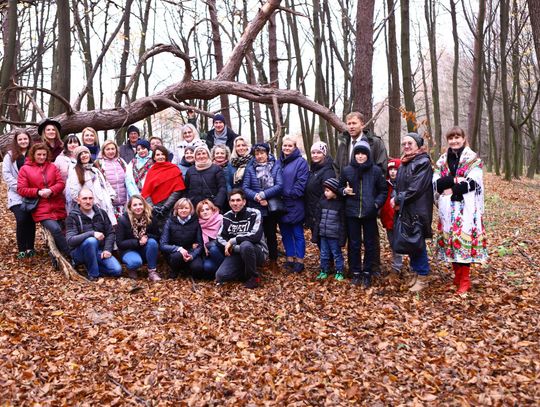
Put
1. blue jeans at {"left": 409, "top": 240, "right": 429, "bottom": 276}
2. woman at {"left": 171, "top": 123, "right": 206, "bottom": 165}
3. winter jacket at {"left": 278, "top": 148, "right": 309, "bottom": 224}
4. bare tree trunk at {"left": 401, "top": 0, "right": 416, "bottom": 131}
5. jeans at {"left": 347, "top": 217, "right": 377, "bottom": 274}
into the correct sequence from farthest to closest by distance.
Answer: bare tree trunk at {"left": 401, "top": 0, "right": 416, "bottom": 131} < woman at {"left": 171, "top": 123, "right": 206, "bottom": 165} < winter jacket at {"left": 278, "top": 148, "right": 309, "bottom": 224} < jeans at {"left": 347, "top": 217, "right": 377, "bottom": 274} < blue jeans at {"left": 409, "top": 240, "right": 429, "bottom": 276}

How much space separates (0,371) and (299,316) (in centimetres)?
281

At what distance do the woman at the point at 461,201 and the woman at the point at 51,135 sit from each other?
5.20 meters

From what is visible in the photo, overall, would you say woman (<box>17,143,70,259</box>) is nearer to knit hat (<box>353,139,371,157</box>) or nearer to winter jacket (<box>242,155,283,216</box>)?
winter jacket (<box>242,155,283,216</box>)

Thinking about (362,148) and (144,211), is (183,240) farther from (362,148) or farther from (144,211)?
(362,148)

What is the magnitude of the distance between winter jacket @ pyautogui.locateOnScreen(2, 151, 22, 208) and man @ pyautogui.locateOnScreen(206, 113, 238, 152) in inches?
109

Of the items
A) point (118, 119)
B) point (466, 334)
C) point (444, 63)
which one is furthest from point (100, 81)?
Answer: point (444, 63)

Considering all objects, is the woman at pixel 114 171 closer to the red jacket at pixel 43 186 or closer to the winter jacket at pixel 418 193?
the red jacket at pixel 43 186

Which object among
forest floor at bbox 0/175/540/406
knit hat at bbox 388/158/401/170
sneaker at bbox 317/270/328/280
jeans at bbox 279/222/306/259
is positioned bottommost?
forest floor at bbox 0/175/540/406

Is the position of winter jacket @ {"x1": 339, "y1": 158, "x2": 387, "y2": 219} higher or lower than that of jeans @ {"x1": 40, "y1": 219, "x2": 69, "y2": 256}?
higher

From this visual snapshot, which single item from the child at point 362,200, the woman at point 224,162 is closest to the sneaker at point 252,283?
the child at point 362,200

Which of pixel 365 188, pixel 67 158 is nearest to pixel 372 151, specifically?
pixel 365 188

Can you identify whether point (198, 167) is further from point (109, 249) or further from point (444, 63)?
point (444, 63)

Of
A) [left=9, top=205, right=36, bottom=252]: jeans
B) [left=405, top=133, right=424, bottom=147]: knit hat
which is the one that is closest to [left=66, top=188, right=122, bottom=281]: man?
[left=9, top=205, right=36, bottom=252]: jeans

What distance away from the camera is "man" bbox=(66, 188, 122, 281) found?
577cm
